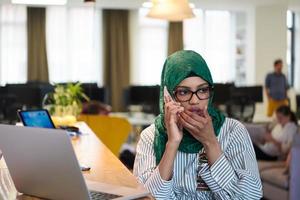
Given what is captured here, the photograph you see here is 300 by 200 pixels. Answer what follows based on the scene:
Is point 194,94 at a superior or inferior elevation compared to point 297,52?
inferior

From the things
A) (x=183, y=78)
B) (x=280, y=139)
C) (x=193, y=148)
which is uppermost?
(x=183, y=78)

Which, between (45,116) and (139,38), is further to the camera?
(139,38)

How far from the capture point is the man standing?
29.2 ft

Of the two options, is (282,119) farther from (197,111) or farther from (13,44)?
(13,44)

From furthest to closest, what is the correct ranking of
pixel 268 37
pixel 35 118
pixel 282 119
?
pixel 268 37, pixel 282 119, pixel 35 118

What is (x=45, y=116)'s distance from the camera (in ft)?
9.63

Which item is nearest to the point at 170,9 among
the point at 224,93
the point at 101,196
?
the point at 101,196

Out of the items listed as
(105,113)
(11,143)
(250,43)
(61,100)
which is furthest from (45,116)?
(250,43)

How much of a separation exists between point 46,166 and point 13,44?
29.8 ft

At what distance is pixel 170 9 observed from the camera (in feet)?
12.8

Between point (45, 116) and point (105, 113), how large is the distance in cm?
218

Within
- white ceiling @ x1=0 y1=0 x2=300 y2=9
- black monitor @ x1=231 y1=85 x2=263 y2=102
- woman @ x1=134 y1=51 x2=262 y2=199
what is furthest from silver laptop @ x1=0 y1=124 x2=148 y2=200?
black monitor @ x1=231 y1=85 x2=263 y2=102

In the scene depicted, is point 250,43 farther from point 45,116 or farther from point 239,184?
point 239,184

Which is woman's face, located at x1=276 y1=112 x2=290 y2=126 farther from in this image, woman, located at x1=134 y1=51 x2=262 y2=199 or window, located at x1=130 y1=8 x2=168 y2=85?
window, located at x1=130 y1=8 x2=168 y2=85
